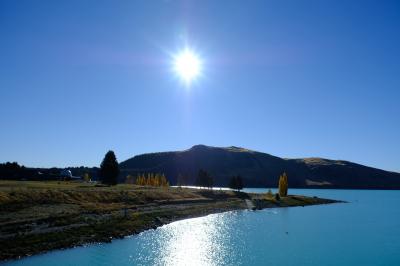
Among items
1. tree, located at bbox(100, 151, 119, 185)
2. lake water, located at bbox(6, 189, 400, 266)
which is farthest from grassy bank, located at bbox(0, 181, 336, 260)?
tree, located at bbox(100, 151, 119, 185)

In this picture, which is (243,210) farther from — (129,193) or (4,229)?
(4,229)

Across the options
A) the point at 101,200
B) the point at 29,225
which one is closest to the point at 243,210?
the point at 101,200

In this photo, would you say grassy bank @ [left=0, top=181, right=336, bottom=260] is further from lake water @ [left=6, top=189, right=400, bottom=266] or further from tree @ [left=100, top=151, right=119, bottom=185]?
tree @ [left=100, top=151, right=119, bottom=185]

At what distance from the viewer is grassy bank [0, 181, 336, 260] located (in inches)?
2223

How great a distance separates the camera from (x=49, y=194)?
83000 mm

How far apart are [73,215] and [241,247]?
30217 mm

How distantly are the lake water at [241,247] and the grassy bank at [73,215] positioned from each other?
8.81 feet

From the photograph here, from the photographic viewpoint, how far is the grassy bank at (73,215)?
56.5 m

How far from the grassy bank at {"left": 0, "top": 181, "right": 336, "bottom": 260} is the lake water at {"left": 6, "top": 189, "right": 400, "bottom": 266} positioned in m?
2.69

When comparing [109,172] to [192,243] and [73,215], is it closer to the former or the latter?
[73,215]

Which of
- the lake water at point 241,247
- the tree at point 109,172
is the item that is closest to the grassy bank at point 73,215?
the lake water at point 241,247

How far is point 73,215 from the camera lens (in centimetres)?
7350

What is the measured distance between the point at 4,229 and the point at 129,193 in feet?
181

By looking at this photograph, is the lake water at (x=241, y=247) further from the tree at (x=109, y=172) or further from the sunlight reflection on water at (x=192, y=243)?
the tree at (x=109, y=172)
